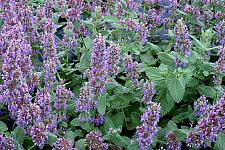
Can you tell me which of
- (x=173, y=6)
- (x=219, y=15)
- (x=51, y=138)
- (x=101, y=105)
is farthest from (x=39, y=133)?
(x=219, y=15)

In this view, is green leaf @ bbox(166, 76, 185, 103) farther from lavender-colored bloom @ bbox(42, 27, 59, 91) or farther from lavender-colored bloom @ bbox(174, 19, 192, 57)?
lavender-colored bloom @ bbox(42, 27, 59, 91)

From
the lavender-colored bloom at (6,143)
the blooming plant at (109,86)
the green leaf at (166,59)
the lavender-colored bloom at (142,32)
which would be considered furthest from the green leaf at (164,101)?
the lavender-colored bloom at (6,143)

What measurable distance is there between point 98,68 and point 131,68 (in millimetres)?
351

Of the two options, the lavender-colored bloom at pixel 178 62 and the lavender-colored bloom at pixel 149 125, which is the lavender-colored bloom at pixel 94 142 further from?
the lavender-colored bloom at pixel 178 62

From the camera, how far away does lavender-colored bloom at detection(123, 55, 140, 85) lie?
3.27 metres

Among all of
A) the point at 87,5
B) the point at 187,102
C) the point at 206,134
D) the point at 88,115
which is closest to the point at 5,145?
the point at 88,115

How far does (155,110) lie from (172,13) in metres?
1.89

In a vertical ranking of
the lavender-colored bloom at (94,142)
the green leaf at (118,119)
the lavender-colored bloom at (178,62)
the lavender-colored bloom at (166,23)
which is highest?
the lavender-colored bloom at (178,62)

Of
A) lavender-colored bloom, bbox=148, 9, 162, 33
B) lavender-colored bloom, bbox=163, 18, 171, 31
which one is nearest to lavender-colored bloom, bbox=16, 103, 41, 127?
lavender-colored bloom, bbox=148, 9, 162, 33

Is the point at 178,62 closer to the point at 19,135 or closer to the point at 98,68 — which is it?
the point at 98,68

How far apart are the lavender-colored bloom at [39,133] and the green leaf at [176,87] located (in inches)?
36.0

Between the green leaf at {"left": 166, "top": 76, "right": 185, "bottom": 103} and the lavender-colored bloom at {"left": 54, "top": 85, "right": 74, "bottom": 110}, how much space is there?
2.34 feet

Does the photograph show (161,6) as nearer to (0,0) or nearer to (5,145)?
(0,0)

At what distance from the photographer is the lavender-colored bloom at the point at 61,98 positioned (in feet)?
9.82
